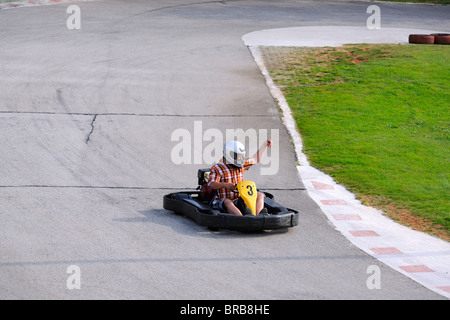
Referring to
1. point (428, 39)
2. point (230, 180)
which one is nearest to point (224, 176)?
point (230, 180)

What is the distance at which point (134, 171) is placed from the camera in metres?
12.9

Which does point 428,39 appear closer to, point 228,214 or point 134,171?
point 134,171

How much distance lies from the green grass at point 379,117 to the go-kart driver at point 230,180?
2.71 m

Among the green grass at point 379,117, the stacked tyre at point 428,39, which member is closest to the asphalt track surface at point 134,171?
the green grass at point 379,117

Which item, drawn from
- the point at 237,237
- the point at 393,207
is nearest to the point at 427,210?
the point at 393,207

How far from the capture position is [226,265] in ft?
28.7

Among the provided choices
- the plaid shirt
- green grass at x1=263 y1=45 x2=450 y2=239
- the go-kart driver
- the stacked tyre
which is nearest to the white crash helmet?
the go-kart driver

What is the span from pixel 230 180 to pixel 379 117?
742cm

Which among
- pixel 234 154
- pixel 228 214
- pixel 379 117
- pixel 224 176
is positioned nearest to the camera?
pixel 228 214

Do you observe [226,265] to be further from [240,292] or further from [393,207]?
[393,207]

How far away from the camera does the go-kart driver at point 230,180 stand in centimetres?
1017

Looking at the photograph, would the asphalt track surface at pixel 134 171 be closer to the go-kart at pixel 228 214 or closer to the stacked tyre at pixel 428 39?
the go-kart at pixel 228 214

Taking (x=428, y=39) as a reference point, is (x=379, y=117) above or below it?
below

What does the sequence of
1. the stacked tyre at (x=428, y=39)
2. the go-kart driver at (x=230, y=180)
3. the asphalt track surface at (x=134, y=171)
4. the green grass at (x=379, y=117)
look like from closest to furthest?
the asphalt track surface at (x=134, y=171) → the go-kart driver at (x=230, y=180) → the green grass at (x=379, y=117) → the stacked tyre at (x=428, y=39)
